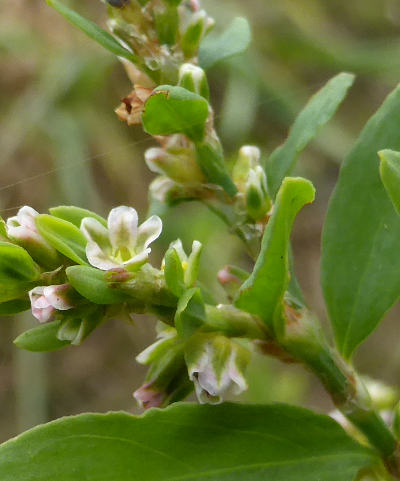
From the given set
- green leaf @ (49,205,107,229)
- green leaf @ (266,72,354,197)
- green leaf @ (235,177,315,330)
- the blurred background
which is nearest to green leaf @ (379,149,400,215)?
green leaf @ (235,177,315,330)

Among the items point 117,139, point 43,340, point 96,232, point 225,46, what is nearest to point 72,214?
point 96,232

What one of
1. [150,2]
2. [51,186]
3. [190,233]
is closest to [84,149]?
[51,186]

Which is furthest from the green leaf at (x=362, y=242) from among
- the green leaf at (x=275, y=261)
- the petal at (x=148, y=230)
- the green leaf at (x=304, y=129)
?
the petal at (x=148, y=230)

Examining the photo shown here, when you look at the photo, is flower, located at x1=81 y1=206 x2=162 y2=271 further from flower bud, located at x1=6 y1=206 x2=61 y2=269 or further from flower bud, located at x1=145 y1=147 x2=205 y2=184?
flower bud, located at x1=145 y1=147 x2=205 y2=184

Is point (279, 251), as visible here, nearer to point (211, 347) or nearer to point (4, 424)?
point (211, 347)

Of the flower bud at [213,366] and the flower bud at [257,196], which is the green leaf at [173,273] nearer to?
the flower bud at [213,366]

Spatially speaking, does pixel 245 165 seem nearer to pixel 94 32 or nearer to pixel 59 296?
pixel 94 32
